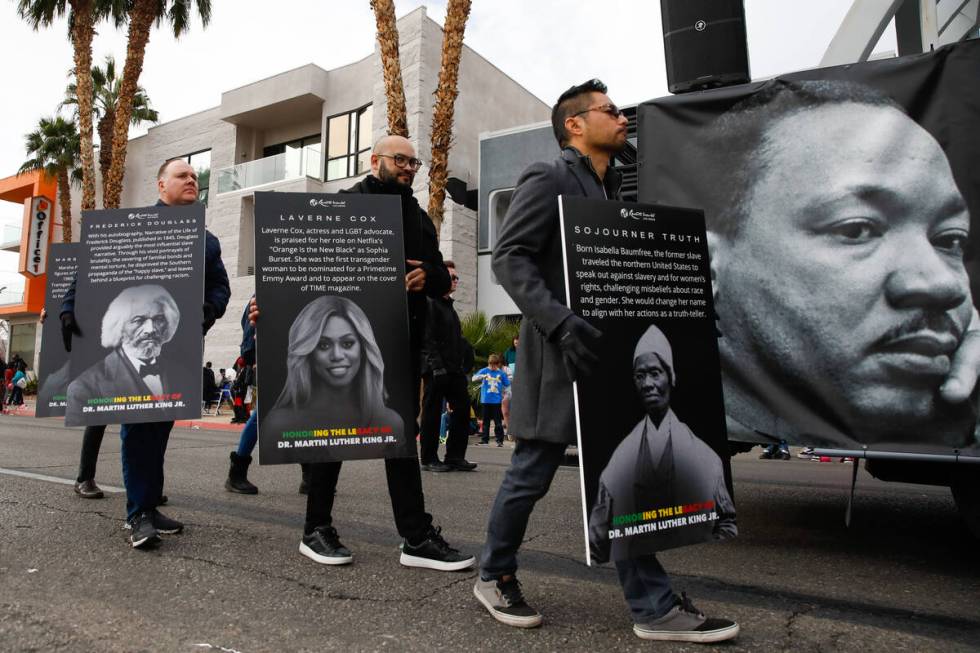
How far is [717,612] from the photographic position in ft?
8.96

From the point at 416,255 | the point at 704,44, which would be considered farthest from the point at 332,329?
the point at 704,44

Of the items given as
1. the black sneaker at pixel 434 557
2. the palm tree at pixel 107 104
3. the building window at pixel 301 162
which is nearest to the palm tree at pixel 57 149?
the palm tree at pixel 107 104

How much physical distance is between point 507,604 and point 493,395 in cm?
947

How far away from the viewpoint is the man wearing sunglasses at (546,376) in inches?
93.6

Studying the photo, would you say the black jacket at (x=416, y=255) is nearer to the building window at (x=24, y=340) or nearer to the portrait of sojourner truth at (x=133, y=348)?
the portrait of sojourner truth at (x=133, y=348)

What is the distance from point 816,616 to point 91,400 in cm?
342

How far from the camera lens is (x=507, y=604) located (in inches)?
101

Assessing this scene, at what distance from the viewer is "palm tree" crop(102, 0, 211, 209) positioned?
66.2 ft

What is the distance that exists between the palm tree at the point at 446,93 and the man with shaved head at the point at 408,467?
32.2 feet

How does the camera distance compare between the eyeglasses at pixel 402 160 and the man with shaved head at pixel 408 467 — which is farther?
the eyeglasses at pixel 402 160

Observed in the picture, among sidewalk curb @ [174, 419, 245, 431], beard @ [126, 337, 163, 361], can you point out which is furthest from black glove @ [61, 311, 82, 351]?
sidewalk curb @ [174, 419, 245, 431]

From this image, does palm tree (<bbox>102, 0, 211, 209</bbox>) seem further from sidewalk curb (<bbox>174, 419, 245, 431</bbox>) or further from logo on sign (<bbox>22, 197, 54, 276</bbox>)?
logo on sign (<bbox>22, 197, 54, 276</bbox>)

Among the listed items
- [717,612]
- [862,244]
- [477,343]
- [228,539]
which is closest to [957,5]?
[862,244]

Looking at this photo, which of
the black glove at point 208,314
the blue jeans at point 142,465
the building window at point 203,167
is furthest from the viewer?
the building window at point 203,167
